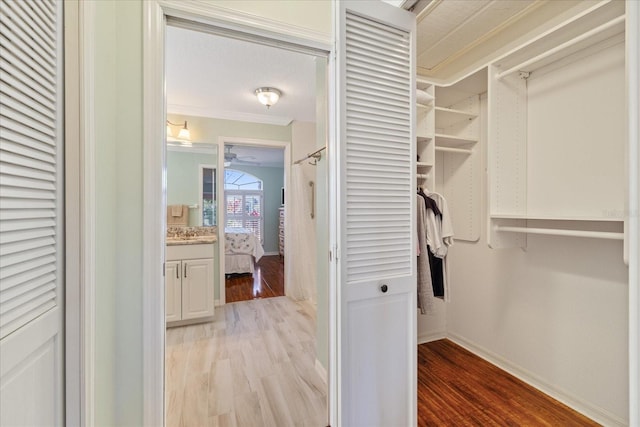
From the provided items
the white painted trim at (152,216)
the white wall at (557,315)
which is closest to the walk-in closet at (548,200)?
the white wall at (557,315)

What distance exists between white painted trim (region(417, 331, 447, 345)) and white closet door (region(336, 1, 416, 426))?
1261 millimetres

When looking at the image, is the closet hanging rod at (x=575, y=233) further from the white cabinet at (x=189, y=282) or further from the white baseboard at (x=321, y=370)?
the white cabinet at (x=189, y=282)

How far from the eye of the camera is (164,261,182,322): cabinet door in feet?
9.12

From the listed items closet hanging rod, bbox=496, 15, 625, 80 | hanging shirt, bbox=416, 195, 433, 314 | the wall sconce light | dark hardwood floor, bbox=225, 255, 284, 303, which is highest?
the wall sconce light

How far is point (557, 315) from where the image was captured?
5.91 ft

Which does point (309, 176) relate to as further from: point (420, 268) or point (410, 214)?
point (410, 214)

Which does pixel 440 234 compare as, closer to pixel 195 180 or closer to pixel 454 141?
pixel 454 141

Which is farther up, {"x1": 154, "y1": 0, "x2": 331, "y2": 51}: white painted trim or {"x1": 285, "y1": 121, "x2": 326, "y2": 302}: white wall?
{"x1": 154, "y1": 0, "x2": 331, "y2": 51}: white painted trim

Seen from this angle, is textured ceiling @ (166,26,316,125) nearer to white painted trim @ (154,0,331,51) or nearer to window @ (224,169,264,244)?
white painted trim @ (154,0,331,51)

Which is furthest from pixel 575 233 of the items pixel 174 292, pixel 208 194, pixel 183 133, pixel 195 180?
pixel 183 133

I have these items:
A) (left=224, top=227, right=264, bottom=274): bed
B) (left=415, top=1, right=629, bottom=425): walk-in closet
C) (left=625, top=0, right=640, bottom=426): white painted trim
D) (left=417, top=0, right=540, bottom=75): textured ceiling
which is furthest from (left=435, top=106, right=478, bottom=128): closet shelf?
(left=224, top=227, right=264, bottom=274): bed

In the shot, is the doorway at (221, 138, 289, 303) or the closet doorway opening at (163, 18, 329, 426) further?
the doorway at (221, 138, 289, 303)

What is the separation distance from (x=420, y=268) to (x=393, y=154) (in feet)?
3.01

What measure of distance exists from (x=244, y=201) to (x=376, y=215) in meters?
5.63
